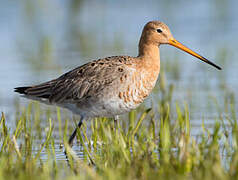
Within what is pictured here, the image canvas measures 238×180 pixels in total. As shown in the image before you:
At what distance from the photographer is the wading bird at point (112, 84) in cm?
757

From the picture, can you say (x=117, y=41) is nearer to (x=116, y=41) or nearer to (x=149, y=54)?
(x=116, y=41)

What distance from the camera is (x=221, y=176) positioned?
16.2ft

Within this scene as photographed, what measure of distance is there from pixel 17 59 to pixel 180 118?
8.14 m

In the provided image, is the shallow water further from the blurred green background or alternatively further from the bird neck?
the bird neck

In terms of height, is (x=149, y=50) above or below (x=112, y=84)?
above

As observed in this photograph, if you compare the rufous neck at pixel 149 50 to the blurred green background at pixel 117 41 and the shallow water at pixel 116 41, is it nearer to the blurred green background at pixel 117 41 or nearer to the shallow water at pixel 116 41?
the shallow water at pixel 116 41

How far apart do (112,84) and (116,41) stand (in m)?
7.67

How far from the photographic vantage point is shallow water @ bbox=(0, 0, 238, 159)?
11.1 meters

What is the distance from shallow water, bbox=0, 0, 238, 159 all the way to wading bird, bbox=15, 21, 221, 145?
0.83 meters

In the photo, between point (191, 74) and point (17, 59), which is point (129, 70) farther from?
point (17, 59)

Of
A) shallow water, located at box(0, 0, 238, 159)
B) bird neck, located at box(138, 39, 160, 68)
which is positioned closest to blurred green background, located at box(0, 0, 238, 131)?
shallow water, located at box(0, 0, 238, 159)

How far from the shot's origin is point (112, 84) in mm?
7645

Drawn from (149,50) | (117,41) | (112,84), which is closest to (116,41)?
(117,41)

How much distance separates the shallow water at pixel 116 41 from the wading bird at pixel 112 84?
83cm
